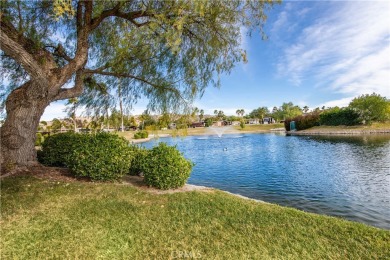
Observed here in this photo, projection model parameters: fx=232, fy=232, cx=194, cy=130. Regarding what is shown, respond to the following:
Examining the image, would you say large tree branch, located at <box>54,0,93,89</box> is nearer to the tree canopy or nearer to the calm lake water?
the tree canopy

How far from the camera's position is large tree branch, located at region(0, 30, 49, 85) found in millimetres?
5387

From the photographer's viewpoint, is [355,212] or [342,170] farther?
[342,170]

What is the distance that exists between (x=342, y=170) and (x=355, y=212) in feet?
23.0

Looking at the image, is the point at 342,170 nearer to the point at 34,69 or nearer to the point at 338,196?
the point at 338,196

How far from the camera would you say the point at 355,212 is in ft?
23.3

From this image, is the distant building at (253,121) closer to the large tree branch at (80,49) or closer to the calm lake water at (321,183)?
the calm lake water at (321,183)

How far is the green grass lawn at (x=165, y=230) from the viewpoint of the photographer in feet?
11.1

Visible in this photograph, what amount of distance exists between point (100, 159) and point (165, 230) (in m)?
3.63

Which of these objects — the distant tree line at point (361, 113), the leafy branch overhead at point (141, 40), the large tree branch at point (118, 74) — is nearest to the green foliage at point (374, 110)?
the distant tree line at point (361, 113)

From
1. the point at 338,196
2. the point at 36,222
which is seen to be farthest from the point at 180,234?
the point at 338,196

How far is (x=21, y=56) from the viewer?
5789 mm

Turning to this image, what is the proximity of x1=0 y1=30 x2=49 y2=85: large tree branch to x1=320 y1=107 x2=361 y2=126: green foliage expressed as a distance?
165 feet

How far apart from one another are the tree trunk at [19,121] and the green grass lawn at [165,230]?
183 cm

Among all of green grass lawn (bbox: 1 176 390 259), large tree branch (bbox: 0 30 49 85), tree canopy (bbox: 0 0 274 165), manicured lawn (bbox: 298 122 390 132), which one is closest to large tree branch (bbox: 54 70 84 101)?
tree canopy (bbox: 0 0 274 165)
